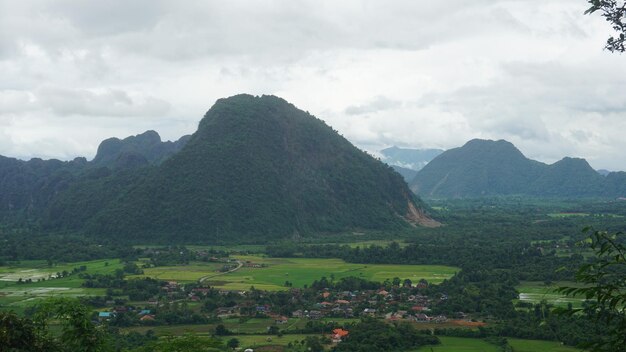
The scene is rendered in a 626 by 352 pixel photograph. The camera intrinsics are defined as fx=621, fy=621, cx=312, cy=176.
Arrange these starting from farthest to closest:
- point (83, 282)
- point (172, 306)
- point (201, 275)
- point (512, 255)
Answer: point (512, 255) → point (201, 275) → point (83, 282) → point (172, 306)

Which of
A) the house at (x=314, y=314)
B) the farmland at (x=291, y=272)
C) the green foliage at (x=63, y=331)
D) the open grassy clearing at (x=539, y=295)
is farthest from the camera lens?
the farmland at (x=291, y=272)

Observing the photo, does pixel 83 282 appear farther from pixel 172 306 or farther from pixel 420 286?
pixel 420 286

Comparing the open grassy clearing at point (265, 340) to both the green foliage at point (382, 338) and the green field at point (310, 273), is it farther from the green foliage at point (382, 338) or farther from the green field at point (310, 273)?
the green field at point (310, 273)

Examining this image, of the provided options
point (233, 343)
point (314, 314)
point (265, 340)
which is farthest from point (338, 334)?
point (314, 314)

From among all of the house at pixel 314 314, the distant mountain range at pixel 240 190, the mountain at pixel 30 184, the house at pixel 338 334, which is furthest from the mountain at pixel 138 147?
the house at pixel 338 334

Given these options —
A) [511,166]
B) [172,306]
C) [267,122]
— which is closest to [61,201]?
[267,122]

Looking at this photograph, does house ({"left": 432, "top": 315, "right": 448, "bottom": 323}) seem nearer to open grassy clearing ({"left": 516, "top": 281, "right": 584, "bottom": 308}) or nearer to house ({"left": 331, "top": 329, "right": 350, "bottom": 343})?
open grassy clearing ({"left": 516, "top": 281, "right": 584, "bottom": 308})
